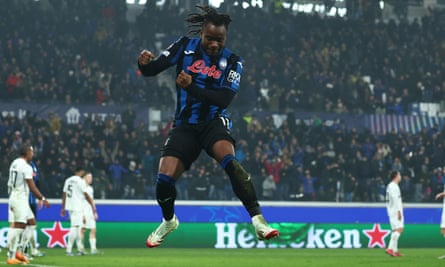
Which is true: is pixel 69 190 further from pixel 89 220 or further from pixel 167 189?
pixel 167 189

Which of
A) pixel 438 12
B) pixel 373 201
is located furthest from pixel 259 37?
pixel 373 201

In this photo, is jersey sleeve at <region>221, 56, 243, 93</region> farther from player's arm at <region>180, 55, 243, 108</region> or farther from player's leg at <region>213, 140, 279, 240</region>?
player's leg at <region>213, 140, 279, 240</region>

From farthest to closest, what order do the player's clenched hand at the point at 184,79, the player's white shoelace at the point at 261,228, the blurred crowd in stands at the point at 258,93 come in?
1. the blurred crowd in stands at the point at 258,93
2. the player's clenched hand at the point at 184,79
3. the player's white shoelace at the point at 261,228

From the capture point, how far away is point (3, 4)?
32781mm

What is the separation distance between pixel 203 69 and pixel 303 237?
18613 mm

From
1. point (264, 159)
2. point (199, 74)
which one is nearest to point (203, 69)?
point (199, 74)

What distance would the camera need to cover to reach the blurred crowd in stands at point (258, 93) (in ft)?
86.8

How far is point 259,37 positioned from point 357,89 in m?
4.69

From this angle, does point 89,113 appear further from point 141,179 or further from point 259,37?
point 259,37

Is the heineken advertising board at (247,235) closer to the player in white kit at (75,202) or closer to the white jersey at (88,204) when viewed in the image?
the white jersey at (88,204)

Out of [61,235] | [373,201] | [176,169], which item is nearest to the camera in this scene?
[176,169]

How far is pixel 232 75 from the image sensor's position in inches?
350

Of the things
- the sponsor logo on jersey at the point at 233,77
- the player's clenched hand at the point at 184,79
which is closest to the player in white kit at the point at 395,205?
the sponsor logo on jersey at the point at 233,77

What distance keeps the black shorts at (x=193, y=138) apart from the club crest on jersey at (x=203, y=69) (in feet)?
1.47
